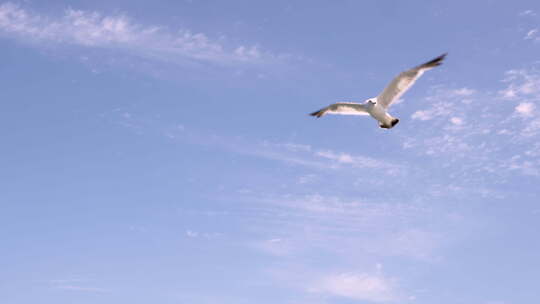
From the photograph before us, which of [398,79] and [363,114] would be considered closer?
[398,79]

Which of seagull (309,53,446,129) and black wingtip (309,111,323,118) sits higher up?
black wingtip (309,111,323,118)

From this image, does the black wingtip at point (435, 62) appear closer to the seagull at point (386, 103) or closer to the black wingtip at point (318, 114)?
the seagull at point (386, 103)

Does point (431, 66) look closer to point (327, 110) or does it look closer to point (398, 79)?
point (398, 79)

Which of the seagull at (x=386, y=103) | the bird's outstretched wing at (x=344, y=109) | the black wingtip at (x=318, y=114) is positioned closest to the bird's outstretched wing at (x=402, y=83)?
the seagull at (x=386, y=103)

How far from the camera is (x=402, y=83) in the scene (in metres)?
50.2

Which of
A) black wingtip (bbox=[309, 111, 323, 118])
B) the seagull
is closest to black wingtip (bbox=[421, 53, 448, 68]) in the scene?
the seagull

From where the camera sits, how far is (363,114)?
5388cm

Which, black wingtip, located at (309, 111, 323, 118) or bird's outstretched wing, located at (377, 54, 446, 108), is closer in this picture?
bird's outstretched wing, located at (377, 54, 446, 108)

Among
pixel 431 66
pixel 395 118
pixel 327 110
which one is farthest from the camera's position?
pixel 327 110

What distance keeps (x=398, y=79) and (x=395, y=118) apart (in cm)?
367

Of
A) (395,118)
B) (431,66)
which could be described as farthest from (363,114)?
(431,66)

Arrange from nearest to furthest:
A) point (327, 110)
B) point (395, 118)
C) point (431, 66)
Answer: point (431, 66), point (395, 118), point (327, 110)

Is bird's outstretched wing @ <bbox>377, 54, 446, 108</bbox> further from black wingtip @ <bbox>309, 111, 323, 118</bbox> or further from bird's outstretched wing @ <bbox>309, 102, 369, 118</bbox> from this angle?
black wingtip @ <bbox>309, 111, 323, 118</bbox>

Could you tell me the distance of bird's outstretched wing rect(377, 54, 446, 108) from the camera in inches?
1861
